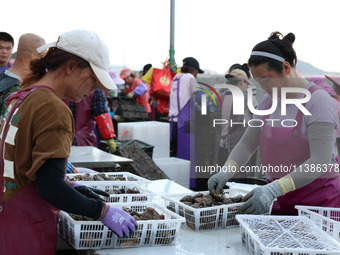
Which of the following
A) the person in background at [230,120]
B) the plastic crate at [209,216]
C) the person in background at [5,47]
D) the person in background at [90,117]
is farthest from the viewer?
the person in background at [230,120]

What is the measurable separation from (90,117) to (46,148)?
3408 mm

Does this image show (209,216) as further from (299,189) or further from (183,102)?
(183,102)

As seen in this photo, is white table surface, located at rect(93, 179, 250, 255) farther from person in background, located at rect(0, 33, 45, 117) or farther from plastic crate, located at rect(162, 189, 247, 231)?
person in background, located at rect(0, 33, 45, 117)

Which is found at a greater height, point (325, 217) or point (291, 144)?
point (291, 144)

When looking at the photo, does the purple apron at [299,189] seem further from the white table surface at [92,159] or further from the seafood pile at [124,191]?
the white table surface at [92,159]

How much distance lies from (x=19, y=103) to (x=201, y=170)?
4.73 m

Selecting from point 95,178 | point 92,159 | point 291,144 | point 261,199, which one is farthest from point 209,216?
point 92,159

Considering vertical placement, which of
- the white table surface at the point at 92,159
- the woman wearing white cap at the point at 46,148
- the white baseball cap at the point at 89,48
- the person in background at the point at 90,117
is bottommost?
the white table surface at the point at 92,159

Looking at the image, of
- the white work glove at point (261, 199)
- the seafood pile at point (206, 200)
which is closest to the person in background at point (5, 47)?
the seafood pile at point (206, 200)

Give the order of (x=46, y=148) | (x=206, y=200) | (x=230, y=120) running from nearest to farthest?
(x=46, y=148) → (x=206, y=200) → (x=230, y=120)

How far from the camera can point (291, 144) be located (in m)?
2.33

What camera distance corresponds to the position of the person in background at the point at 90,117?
4.72 m

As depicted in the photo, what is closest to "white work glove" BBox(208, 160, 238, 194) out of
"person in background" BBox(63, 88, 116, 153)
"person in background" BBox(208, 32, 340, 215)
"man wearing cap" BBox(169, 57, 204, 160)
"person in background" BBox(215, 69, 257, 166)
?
"person in background" BBox(208, 32, 340, 215)

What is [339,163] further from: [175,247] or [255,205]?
[175,247]
